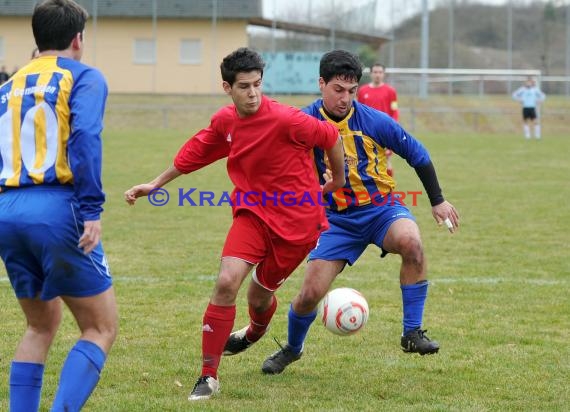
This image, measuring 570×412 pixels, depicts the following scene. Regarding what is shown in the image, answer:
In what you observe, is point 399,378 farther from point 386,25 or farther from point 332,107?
point 386,25

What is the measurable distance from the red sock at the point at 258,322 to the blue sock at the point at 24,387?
5.33 ft

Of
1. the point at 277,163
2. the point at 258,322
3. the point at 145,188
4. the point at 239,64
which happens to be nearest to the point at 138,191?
the point at 145,188

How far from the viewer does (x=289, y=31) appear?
34938 millimetres

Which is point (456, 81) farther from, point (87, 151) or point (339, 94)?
point (87, 151)

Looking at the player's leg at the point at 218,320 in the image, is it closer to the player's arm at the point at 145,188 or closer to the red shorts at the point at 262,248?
the red shorts at the point at 262,248

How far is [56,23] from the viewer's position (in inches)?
139

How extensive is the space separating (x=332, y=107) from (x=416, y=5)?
108 feet

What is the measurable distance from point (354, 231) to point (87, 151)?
2.24 metres

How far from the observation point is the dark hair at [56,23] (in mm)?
3506

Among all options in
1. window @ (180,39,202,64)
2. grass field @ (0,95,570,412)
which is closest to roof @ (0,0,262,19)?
window @ (180,39,202,64)

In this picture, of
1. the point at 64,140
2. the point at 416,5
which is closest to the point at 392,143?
the point at 64,140

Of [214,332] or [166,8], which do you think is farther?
[166,8]

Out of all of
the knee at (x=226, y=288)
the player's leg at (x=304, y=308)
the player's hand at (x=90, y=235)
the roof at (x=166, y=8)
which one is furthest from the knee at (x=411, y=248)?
the roof at (x=166, y=8)

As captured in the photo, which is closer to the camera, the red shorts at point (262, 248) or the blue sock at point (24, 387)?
the blue sock at point (24, 387)
